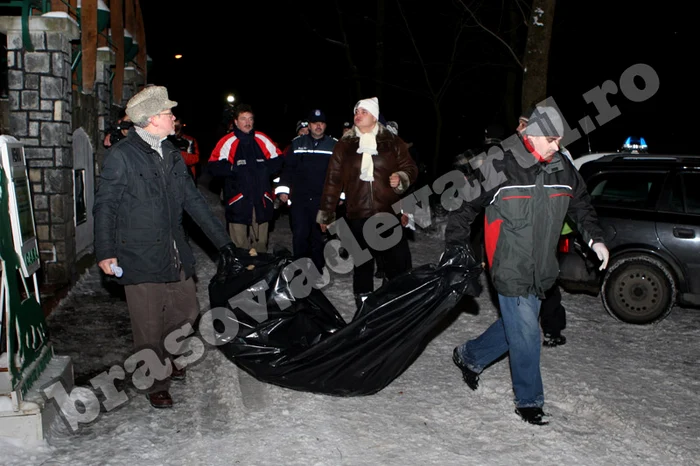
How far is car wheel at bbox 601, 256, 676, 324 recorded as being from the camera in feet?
22.6

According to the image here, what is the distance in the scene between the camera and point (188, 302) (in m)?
4.82

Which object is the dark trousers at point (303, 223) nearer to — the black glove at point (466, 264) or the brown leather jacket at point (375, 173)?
the brown leather jacket at point (375, 173)

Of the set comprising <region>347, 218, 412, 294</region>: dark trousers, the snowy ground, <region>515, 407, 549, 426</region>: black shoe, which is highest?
<region>347, 218, 412, 294</region>: dark trousers

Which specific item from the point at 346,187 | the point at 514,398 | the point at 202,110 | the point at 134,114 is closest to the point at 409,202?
the point at 346,187

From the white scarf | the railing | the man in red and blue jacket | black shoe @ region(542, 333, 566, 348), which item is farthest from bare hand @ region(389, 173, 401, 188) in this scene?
the railing

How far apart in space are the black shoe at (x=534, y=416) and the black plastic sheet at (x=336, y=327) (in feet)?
2.70

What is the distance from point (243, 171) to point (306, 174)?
747mm

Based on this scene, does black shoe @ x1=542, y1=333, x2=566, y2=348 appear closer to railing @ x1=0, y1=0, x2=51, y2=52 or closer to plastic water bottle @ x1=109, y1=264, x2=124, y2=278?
plastic water bottle @ x1=109, y1=264, x2=124, y2=278

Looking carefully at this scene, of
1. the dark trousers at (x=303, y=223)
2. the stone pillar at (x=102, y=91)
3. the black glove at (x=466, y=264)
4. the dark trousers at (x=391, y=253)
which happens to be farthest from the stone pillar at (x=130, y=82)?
the black glove at (x=466, y=264)

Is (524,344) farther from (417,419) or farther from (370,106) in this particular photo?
(370,106)

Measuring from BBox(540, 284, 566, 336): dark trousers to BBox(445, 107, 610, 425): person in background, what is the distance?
147 cm

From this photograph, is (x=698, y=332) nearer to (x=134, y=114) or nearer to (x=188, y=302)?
(x=188, y=302)

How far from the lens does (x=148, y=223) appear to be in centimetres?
444

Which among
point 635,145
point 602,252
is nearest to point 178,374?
point 602,252
